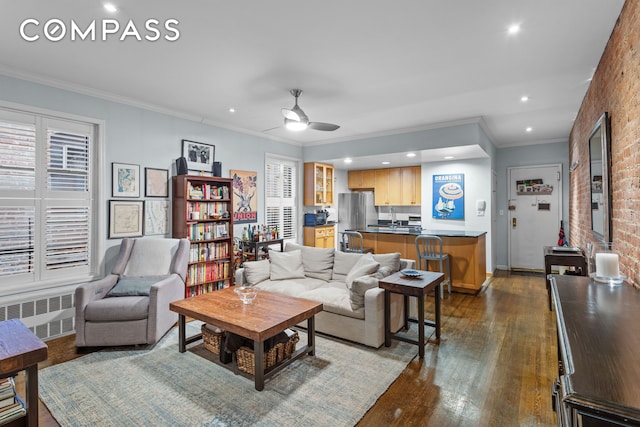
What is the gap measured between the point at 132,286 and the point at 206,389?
154 cm

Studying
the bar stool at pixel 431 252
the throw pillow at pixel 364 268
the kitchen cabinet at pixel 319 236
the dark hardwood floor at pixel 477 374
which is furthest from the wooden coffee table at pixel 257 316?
the kitchen cabinet at pixel 319 236

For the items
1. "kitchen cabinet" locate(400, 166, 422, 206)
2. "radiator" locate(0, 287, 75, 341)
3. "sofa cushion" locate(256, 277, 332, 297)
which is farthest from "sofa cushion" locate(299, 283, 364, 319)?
"kitchen cabinet" locate(400, 166, 422, 206)

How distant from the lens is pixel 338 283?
12.7ft

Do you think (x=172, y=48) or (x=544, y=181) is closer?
(x=172, y=48)

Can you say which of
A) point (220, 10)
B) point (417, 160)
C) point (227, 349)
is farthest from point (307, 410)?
point (417, 160)

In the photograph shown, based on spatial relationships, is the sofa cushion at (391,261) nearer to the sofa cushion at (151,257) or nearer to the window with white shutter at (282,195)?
the sofa cushion at (151,257)

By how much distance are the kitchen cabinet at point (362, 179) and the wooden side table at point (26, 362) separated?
6.74 meters

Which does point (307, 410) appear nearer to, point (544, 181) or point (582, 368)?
point (582, 368)

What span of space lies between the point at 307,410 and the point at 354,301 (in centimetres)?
115

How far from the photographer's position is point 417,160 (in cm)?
622

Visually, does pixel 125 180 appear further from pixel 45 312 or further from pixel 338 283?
pixel 338 283

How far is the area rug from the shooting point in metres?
2.06

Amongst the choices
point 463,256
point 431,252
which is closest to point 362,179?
point 431,252

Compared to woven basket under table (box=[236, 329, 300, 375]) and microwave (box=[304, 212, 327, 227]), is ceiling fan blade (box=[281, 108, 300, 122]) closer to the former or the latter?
woven basket under table (box=[236, 329, 300, 375])
